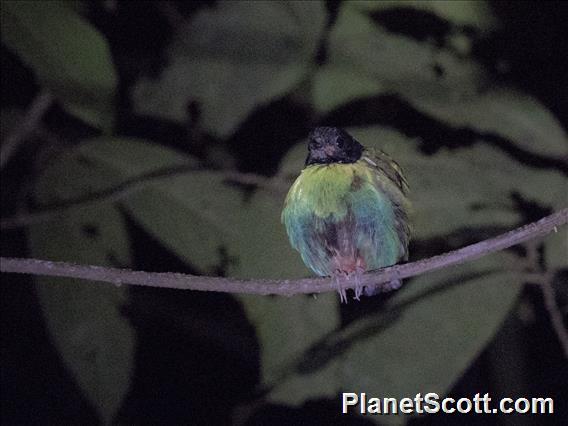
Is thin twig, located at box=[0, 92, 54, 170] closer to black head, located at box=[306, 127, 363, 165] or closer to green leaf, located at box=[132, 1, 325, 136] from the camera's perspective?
green leaf, located at box=[132, 1, 325, 136]

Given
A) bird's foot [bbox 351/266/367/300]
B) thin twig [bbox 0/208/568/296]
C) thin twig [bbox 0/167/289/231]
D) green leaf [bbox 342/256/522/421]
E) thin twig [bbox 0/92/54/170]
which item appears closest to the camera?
thin twig [bbox 0/208/568/296]

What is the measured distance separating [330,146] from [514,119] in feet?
0.93

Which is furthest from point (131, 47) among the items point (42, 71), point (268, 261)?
point (268, 261)

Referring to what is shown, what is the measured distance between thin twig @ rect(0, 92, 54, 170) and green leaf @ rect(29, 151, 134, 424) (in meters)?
0.08

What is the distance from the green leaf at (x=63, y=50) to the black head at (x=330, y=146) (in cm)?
32

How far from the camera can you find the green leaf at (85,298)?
4.09 feet

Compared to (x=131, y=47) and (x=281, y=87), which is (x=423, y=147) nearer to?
(x=281, y=87)

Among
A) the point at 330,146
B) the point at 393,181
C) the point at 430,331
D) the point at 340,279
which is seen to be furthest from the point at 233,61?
the point at 430,331

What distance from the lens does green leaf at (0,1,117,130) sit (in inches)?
41.6

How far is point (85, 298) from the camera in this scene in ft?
4.40

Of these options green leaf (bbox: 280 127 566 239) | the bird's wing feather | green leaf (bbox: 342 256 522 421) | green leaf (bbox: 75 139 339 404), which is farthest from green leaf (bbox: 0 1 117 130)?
green leaf (bbox: 342 256 522 421)

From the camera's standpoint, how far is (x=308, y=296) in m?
1.14

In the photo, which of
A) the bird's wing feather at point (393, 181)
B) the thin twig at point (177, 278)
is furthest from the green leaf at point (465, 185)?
the thin twig at point (177, 278)

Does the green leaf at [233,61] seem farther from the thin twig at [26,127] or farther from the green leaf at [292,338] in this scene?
the green leaf at [292,338]
